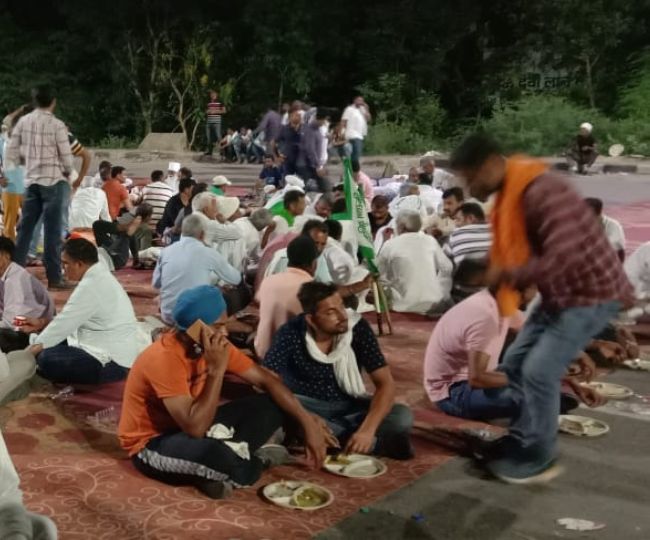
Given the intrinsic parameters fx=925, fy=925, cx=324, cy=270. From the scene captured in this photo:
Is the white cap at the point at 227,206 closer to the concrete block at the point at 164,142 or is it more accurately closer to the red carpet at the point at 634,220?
the red carpet at the point at 634,220

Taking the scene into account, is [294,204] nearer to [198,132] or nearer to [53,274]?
[53,274]

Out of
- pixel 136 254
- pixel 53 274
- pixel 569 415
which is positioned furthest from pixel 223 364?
pixel 136 254

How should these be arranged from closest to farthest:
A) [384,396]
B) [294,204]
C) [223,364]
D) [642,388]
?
1. [223,364]
2. [384,396]
3. [642,388]
4. [294,204]

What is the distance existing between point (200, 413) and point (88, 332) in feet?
5.98

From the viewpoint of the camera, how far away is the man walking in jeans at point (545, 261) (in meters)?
3.61

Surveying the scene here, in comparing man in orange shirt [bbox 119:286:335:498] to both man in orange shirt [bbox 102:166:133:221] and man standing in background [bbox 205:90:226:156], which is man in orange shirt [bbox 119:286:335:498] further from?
man standing in background [bbox 205:90:226:156]

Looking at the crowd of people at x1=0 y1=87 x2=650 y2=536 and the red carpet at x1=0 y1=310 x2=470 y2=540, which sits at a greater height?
the crowd of people at x1=0 y1=87 x2=650 y2=536

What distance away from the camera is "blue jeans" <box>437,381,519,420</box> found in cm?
445

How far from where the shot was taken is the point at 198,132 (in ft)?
86.9

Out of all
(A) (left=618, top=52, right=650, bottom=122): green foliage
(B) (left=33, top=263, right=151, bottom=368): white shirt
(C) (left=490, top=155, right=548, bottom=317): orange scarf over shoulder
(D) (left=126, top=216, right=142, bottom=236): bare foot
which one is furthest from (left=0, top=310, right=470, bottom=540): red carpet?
(A) (left=618, top=52, right=650, bottom=122): green foliage

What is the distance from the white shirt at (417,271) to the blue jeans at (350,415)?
3.06 m

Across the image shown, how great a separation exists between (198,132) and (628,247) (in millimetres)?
17967

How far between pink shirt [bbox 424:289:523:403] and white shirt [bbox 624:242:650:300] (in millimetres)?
2444

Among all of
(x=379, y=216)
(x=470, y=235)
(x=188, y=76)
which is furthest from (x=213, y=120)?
(x=470, y=235)
